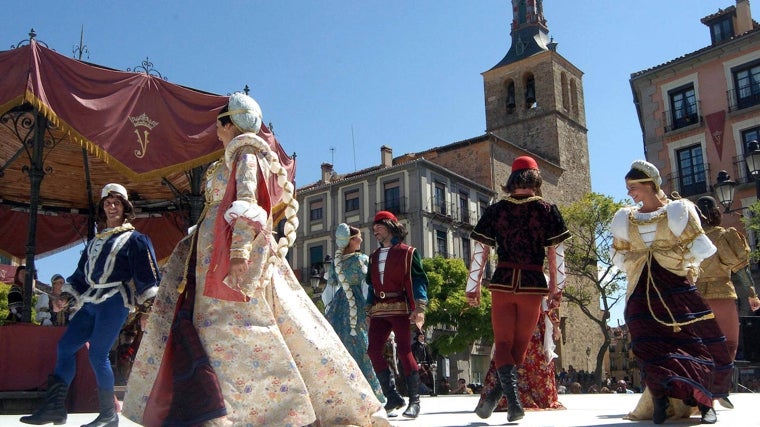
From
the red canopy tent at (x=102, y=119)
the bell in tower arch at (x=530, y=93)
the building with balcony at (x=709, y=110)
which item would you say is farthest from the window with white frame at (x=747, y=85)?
the red canopy tent at (x=102, y=119)

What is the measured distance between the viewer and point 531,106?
58500 mm

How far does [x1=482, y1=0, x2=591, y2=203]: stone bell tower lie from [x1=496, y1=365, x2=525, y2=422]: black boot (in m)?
49.7

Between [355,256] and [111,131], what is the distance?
315 cm

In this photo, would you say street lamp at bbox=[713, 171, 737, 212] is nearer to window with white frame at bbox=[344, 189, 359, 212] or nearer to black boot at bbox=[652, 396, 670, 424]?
black boot at bbox=[652, 396, 670, 424]

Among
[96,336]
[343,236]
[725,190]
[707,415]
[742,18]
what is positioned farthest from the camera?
[742,18]

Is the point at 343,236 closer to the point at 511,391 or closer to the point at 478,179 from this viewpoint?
the point at 511,391

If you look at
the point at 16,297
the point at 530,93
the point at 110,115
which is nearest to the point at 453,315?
the point at 530,93

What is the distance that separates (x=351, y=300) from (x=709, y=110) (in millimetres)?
29468

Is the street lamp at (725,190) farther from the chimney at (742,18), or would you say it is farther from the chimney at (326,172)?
the chimney at (326,172)

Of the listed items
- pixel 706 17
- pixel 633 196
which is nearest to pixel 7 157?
pixel 633 196

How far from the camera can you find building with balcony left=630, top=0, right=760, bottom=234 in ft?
103

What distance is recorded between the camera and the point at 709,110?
32.7 meters

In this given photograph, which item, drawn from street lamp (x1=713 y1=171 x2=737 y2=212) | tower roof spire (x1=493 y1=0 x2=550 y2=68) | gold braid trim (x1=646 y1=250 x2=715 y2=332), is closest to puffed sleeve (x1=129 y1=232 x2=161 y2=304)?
gold braid trim (x1=646 y1=250 x2=715 y2=332)

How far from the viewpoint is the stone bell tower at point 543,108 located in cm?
5556
